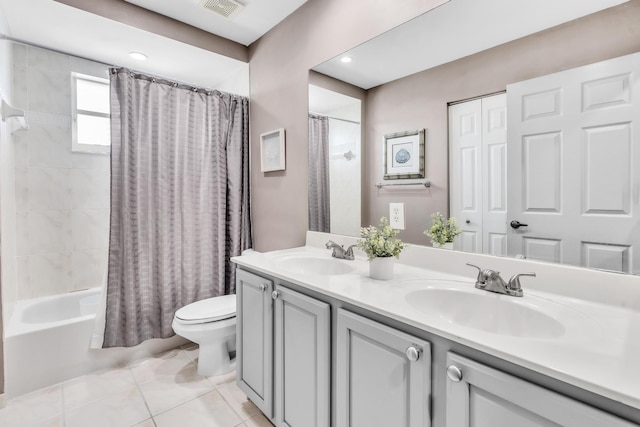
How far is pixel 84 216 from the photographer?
2541 millimetres

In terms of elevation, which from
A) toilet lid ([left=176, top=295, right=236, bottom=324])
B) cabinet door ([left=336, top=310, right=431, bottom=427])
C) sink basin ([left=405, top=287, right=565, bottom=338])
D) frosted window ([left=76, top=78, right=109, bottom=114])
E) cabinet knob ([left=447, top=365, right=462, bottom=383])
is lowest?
toilet lid ([left=176, top=295, right=236, bottom=324])

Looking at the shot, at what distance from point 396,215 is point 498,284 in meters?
0.62

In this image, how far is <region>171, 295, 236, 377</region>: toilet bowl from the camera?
73.8 inches

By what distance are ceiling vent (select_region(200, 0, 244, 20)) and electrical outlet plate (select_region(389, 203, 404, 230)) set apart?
5.54 feet

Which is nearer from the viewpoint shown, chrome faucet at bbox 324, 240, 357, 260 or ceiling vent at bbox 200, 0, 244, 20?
chrome faucet at bbox 324, 240, 357, 260

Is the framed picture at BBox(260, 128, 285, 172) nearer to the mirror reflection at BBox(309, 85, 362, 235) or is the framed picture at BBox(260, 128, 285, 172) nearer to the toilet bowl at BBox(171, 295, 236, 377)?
the mirror reflection at BBox(309, 85, 362, 235)

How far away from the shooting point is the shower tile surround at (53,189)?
2287 mm

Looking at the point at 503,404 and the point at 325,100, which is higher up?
the point at 325,100

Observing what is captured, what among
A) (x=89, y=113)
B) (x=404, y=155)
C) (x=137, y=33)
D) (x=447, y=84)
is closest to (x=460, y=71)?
(x=447, y=84)

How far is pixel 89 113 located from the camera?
8.62 ft

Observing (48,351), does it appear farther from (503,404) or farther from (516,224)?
(516,224)

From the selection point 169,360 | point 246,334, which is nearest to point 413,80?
point 246,334

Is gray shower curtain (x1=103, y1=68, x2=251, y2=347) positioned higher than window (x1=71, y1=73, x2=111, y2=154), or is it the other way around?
window (x1=71, y1=73, x2=111, y2=154)

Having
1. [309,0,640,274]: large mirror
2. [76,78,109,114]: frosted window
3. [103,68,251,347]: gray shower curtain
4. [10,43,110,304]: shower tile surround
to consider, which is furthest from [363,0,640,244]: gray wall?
[76,78,109,114]: frosted window
